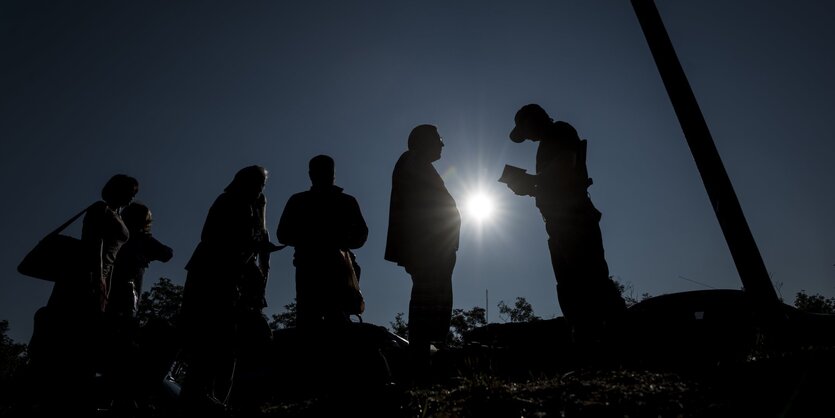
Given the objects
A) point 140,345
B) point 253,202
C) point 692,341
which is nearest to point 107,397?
point 140,345

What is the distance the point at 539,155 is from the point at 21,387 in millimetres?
4203

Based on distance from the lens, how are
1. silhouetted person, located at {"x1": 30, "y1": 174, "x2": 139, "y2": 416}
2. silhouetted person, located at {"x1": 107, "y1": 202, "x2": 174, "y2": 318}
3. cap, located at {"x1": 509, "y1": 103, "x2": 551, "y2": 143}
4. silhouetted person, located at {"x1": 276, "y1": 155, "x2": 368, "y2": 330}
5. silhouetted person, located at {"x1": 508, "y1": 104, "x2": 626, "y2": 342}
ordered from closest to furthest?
silhouetted person, located at {"x1": 30, "y1": 174, "x2": 139, "y2": 416} < silhouetted person, located at {"x1": 276, "y1": 155, "x2": 368, "y2": 330} < silhouetted person, located at {"x1": 508, "y1": 104, "x2": 626, "y2": 342} < silhouetted person, located at {"x1": 107, "y1": 202, "x2": 174, "y2": 318} < cap, located at {"x1": 509, "y1": 103, "x2": 551, "y2": 143}

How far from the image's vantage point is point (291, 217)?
312cm

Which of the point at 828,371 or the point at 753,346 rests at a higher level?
the point at 753,346

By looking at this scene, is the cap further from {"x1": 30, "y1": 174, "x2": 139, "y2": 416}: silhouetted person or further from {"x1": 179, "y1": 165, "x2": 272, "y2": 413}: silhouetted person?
{"x1": 30, "y1": 174, "x2": 139, "y2": 416}: silhouetted person

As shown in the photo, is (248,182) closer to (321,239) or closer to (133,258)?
(321,239)

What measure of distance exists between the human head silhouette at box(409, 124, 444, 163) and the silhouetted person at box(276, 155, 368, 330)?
2.84 feet

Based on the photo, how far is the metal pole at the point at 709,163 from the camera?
10.3 feet

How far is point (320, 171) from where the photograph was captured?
10.7ft

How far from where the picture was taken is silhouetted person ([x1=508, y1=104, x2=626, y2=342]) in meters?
3.62

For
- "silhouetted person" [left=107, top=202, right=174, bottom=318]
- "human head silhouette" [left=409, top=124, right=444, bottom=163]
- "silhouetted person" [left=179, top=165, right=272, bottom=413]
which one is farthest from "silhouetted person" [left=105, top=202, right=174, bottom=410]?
"human head silhouette" [left=409, top=124, right=444, bottom=163]

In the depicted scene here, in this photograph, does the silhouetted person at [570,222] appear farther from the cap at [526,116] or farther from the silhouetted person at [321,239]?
the silhouetted person at [321,239]

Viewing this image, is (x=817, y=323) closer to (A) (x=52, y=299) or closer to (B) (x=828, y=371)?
(B) (x=828, y=371)

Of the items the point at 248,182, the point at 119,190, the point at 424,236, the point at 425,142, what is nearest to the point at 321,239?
→ the point at 248,182
